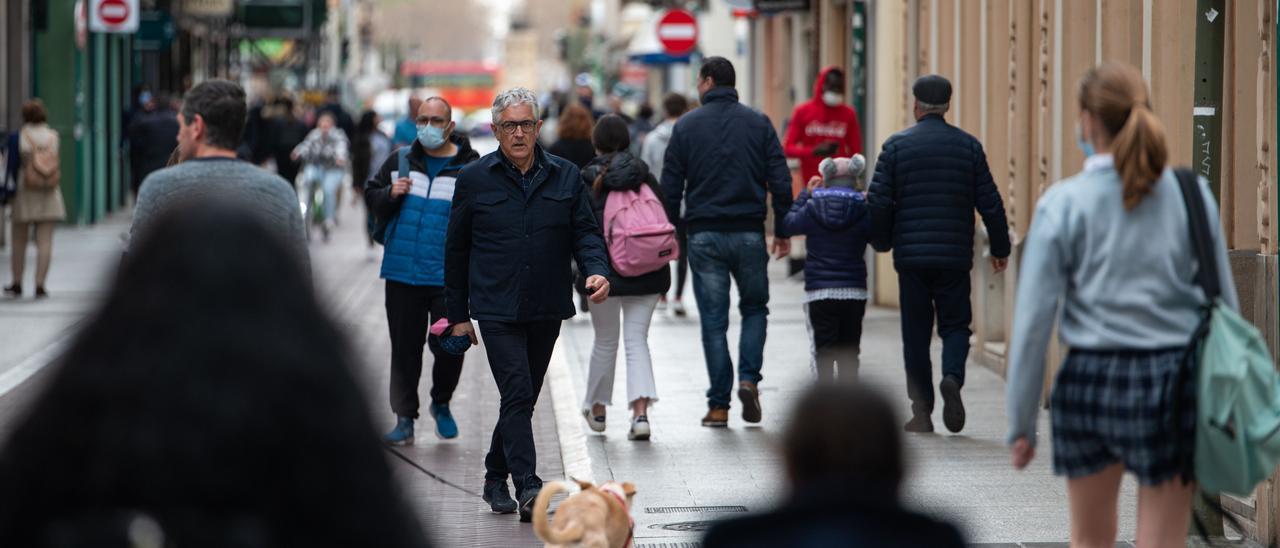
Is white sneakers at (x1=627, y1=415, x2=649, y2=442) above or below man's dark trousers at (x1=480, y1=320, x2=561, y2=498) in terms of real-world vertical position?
below

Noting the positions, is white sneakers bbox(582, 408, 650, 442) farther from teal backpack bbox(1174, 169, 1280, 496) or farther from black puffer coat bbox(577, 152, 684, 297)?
teal backpack bbox(1174, 169, 1280, 496)

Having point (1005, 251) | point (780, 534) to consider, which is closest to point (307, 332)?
point (780, 534)

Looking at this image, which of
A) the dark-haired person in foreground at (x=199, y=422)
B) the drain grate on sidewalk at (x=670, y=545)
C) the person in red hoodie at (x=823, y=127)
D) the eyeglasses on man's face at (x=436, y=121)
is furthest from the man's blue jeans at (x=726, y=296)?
the dark-haired person in foreground at (x=199, y=422)

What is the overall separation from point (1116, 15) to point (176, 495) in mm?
8339

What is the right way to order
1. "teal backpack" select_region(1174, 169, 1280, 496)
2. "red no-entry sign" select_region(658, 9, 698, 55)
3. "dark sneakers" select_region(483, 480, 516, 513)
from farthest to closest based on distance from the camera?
"red no-entry sign" select_region(658, 9, 698, 55) < "dark sneakers" select_region(483, 480, 516, 513) < "teal backpack" select_region(1174, 169, 1280, 496)

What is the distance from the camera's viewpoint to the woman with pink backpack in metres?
9.62

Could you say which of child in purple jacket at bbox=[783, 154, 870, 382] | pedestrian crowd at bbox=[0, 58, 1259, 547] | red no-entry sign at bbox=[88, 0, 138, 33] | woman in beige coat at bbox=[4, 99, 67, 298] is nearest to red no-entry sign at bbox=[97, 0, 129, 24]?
red no-entry sign at bbox=[88, 0, 138, 33]

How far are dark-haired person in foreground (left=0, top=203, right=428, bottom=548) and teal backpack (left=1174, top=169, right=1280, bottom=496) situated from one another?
280cm

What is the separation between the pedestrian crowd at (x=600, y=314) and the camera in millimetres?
2381

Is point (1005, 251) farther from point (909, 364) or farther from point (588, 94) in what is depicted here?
point (588, 94)

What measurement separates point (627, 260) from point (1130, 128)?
5.00 m

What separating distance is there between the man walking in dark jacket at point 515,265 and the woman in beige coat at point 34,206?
33.1ft

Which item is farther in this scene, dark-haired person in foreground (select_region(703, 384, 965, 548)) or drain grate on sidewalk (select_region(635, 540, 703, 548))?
drain grate on sidewalk (select_region(635, 540, 703, 548))

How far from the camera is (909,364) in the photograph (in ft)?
32.7
